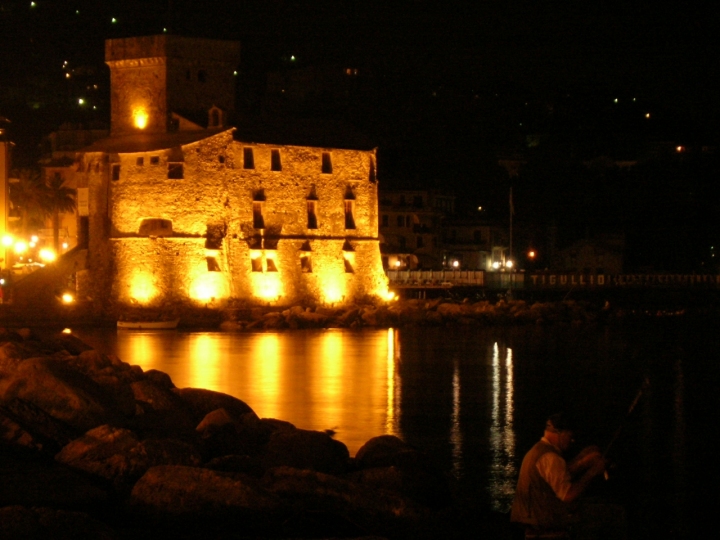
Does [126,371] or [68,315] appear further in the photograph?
[68,315]

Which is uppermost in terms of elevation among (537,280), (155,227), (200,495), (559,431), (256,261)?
(155,227)

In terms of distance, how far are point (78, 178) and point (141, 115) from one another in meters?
3.78

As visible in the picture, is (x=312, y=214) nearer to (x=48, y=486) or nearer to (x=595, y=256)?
(x=595, y=256)

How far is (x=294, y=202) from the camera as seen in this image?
48.9 metres

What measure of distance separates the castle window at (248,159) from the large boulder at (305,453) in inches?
1354

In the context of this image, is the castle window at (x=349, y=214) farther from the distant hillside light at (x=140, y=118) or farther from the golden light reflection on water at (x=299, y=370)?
the distant hillside light at (x=140, y=118)

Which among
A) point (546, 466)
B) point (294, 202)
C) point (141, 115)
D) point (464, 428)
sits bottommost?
point (464, 428)

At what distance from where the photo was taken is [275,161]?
1906 inches

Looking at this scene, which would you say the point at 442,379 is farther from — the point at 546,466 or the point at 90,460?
the point at 546,466

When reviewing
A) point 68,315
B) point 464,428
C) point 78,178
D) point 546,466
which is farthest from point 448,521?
point 78,178

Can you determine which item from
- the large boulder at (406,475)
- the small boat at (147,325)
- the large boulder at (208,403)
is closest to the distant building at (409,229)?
A: the small boat at (147,325)

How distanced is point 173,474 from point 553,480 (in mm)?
4174

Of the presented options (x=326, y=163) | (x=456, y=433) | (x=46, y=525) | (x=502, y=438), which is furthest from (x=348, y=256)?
(x=46, y=525)

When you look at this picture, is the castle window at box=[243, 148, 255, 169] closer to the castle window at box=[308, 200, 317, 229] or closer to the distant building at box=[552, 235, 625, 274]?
the castle window at box=[308, 200, 317, 229]
